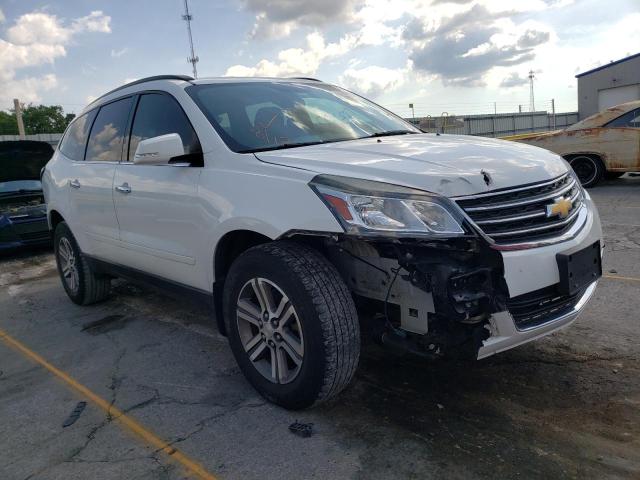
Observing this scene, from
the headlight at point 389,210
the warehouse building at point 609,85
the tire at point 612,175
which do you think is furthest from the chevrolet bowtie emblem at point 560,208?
the warehouse building at point 609,85

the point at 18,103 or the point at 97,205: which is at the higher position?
the point at 18,103

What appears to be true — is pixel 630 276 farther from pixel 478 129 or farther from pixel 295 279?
pixel 478 129

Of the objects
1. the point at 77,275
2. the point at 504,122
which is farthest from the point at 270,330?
the point at 504,122

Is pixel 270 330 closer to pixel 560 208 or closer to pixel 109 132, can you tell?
pixel 560 208

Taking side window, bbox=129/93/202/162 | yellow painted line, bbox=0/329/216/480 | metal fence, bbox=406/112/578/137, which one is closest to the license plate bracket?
yellow painted line, bbox=0/329/216/480

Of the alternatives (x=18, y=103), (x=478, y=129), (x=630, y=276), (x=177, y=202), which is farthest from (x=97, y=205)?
(x=18, y=103)

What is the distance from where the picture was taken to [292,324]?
9.49 ft

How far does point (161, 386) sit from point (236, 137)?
1.63 m

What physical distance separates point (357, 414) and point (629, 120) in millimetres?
9489

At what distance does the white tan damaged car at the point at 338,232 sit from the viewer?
8.16 ft

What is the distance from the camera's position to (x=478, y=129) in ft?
79.7

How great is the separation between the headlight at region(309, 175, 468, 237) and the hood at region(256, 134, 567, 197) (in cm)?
6

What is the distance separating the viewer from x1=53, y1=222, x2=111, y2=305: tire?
5.21m

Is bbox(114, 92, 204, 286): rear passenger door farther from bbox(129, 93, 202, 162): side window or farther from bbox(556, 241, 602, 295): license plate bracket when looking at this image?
bbox(556, 241, 602, 295): license plate bracket
